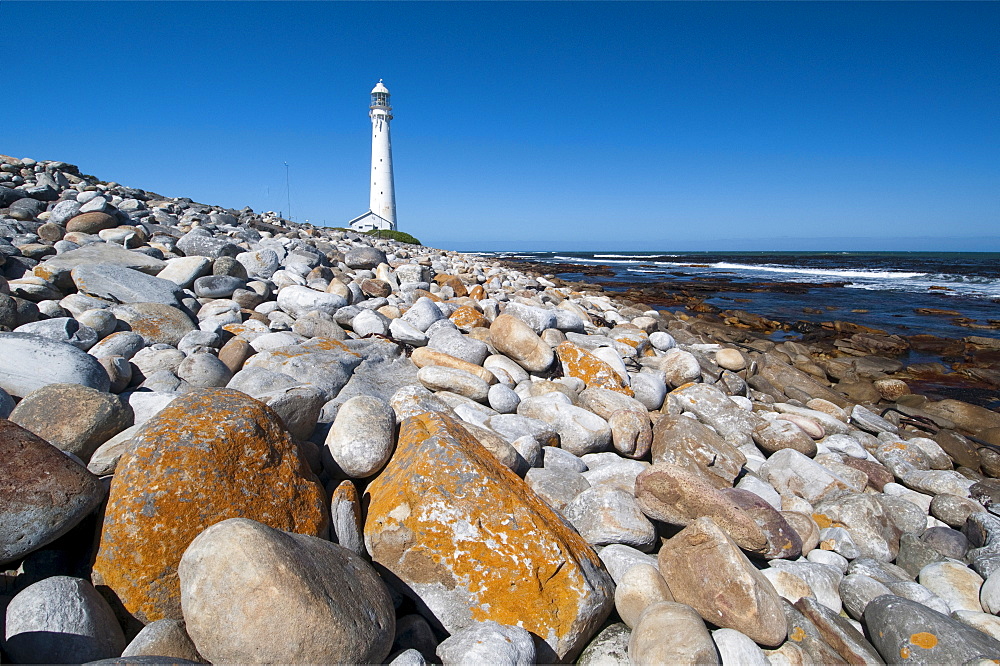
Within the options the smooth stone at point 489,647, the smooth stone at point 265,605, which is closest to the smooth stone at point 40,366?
the smooth stone at point 265,605

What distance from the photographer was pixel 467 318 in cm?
662

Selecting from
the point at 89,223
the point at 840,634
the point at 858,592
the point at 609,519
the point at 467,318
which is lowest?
the point at 858,592

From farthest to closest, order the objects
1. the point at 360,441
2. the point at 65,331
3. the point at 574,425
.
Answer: the point at 574,425 < the point at 65,331 < the point at 360,441

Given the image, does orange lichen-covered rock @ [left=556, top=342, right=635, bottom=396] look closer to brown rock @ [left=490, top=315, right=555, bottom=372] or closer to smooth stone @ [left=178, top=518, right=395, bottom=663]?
brown rock @ [left=490, top=315, right=555, bottom=372]

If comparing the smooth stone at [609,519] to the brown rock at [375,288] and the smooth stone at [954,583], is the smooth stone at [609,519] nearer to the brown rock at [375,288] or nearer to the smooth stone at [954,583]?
the smooth stone at [954,583]

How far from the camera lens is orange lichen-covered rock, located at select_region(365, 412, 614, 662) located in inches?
94.5

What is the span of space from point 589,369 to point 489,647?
3890 millimetres

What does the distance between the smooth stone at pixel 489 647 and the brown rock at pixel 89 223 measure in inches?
351

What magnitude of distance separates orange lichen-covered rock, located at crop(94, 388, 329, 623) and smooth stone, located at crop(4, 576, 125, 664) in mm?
171

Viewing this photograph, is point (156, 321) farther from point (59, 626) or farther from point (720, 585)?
point (720, 585)

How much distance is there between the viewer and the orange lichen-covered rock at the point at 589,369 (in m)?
5.61

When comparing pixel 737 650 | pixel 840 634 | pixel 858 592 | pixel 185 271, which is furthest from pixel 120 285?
pixel 858 592

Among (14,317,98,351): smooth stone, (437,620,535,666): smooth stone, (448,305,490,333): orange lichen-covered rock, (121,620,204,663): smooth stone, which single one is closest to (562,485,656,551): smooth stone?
(437,620,535,666): smooth stone

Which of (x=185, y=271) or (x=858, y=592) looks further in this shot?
(x=185, y=271)
